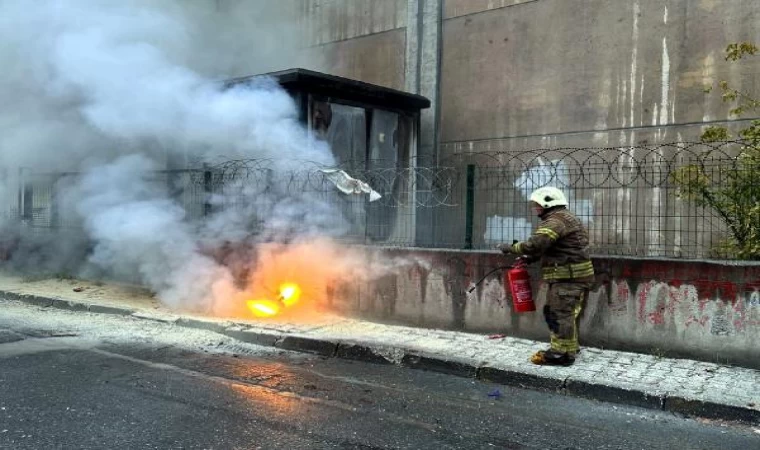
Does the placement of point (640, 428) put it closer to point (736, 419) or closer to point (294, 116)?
point (736, 419)

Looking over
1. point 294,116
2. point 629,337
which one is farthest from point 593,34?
point 629,337

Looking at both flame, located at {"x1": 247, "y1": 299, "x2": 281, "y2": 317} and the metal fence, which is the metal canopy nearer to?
the metal fence

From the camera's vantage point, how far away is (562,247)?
5.65 meters

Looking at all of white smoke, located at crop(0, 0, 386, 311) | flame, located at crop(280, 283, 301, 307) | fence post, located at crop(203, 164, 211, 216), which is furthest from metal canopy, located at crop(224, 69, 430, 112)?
flame, located at crop(280, 283, 301, 307)

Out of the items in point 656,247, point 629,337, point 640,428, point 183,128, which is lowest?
point 640,428

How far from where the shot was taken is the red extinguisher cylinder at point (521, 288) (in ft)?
19.7

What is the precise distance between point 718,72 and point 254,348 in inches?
287

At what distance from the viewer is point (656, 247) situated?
291 inches

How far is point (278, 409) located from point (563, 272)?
2.85 m

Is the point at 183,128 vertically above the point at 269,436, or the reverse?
the point at 183,128

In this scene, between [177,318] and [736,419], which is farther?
[177,318]

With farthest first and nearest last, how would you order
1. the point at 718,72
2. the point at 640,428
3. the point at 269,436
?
the point at 718,72 → the point at 640,428 → the point at 269,436

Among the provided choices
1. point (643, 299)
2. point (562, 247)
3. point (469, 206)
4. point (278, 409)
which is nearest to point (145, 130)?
point (469, 206)

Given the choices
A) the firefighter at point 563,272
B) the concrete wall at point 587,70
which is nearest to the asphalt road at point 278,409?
the firefighter at point 563,272
